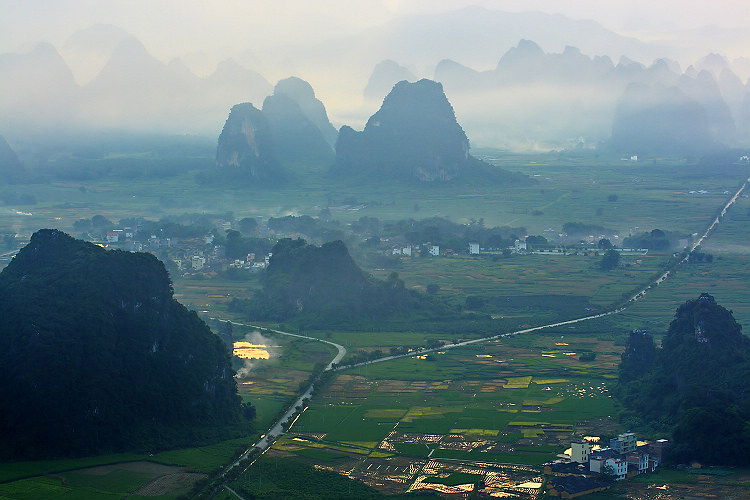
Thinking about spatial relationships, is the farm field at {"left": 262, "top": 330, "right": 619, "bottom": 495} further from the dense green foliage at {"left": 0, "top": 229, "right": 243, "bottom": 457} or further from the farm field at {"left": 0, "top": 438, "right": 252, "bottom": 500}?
the dense green foliage at {"left": 0, "top": 229, "right": 243, "bottom": 457}

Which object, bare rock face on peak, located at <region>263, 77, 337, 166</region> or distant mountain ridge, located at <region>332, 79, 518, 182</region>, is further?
bare rock face on peak, located at <region>263, 77, 337, 166</region>

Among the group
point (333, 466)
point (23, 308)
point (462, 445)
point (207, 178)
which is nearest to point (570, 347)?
point (462, 445)

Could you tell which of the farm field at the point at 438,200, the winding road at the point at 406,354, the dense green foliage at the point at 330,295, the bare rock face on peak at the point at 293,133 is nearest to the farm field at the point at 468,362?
the farm field at the point at 438,200

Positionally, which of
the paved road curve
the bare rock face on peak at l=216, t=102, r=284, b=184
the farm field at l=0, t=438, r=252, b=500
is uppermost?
the bare rock face on peak at l=216, t=102, r=284, b=184

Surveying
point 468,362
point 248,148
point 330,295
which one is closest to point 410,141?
point 248,148

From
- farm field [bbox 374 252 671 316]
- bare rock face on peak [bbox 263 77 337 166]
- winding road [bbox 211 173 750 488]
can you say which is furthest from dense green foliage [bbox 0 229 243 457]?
bare rock face on peak [bbox 263 77 337 166]

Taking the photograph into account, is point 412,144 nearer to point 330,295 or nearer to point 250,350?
point 330,295
